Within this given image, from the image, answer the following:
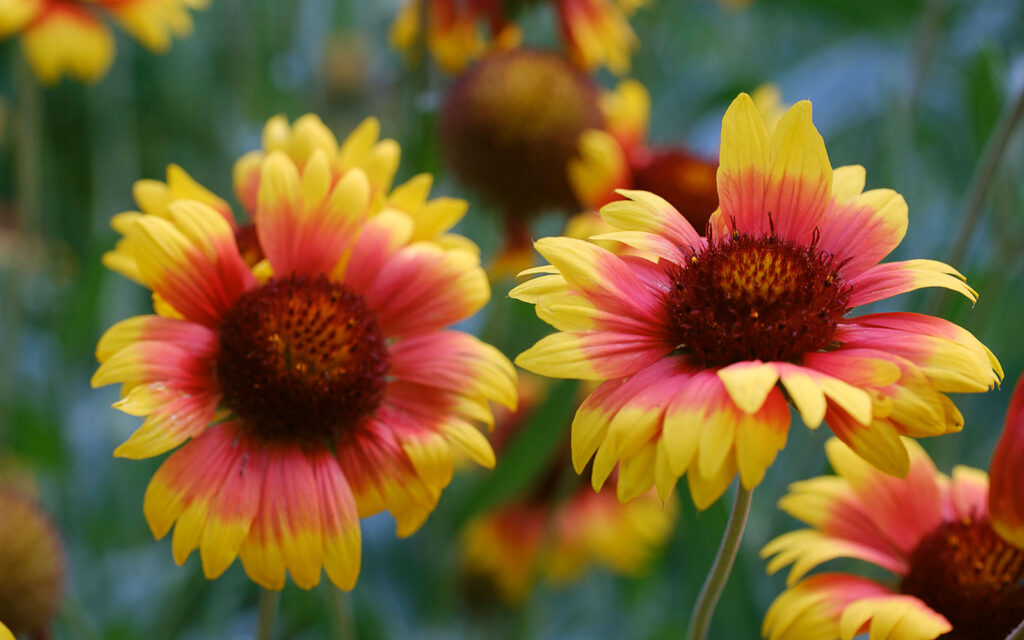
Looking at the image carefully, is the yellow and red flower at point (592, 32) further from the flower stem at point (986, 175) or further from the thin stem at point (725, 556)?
the thin stem at point (725, 556)

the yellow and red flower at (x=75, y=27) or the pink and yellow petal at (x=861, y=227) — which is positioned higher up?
the yellow and red flower at (x=75, y=27)

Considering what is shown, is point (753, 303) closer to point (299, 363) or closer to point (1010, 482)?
point (1010, 482)

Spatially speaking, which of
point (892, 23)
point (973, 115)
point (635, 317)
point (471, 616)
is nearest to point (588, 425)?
point (635, 317)

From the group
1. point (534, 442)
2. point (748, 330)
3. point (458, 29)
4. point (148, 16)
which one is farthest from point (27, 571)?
point (458, 29)

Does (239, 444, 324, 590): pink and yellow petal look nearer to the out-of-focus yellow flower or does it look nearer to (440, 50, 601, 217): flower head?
(440, 50, 601, 217): flower head

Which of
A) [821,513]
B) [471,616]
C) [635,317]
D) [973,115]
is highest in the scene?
[973,115]

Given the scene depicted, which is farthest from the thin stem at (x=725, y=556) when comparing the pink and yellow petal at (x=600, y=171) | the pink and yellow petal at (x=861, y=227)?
the pink and yellow petal at (x=600, y=171)

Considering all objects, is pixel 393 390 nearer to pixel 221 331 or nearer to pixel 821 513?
pixel 221 331

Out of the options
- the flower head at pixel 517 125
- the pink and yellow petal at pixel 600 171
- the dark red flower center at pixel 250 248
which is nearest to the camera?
the dark red flower center at pixel 250 248

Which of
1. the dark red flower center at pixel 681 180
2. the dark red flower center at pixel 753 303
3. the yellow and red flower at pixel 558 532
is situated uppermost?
the dark red flower center at pixel 681 180
